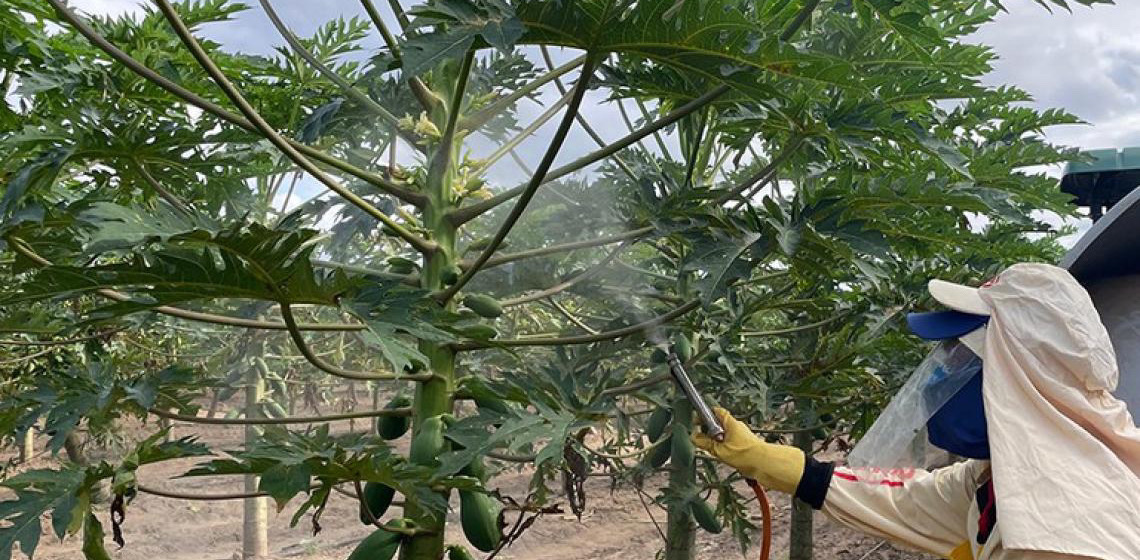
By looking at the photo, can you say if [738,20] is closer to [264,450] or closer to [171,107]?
[264,450]

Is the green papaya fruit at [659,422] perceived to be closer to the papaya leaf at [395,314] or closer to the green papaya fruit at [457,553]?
the green papaya fruit at [457,553]

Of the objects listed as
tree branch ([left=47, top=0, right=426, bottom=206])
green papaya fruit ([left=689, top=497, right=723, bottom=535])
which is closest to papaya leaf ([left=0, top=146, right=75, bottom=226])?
tree branch ([left=47, top=0, right=426, bottom=206])

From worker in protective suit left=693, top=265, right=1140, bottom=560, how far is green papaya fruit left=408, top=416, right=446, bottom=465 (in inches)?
30.7

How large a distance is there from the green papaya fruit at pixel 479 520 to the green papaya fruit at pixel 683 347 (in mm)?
1244

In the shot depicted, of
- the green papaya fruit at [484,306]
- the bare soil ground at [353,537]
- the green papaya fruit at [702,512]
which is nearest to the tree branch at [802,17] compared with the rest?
the green papaya fruit at [484,306]

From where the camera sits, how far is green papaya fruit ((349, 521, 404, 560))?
1.65m

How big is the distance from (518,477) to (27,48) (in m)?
8.62

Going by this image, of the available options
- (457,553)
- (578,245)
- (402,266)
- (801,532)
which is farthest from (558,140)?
(801,532)

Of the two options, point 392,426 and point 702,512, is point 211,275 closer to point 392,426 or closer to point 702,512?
point 392,426

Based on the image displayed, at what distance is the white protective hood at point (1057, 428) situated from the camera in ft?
3.71

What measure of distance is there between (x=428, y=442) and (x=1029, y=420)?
1.01 m

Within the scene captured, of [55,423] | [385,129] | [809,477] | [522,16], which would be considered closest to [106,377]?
[55,423]

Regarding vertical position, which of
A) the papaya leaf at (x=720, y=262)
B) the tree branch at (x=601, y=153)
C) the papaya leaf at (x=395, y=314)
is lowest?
the papaya leaf at (x=395, y=314)

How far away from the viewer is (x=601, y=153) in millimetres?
1628
